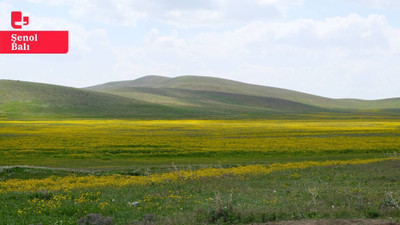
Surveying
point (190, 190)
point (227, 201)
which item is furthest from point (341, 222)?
point (190, 190)

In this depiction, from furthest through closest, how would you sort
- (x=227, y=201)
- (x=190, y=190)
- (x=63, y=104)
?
(x=63, y=104), (x=190, y=190), (x=227, y=201)

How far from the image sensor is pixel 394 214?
1357cm

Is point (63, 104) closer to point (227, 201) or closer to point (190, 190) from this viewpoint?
point (190, 190)

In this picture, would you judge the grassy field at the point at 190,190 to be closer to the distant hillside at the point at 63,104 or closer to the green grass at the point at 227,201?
the green grass at the point at 227,201

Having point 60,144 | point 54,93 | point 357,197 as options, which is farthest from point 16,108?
point 357,197

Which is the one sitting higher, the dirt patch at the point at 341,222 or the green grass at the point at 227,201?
the dirt patch at the point at 341,222

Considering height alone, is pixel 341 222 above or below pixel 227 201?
above

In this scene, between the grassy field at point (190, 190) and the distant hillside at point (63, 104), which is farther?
the distant hillside at point (63, 104)

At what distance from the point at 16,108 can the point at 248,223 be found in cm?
16073

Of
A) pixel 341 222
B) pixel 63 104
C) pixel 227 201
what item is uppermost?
pixel 63 104

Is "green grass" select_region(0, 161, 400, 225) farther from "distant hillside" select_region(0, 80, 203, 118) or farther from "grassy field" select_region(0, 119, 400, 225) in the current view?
"distant hillside" select_region(0, 80, 203, 118)

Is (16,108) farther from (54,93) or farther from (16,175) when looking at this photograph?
(16,175)

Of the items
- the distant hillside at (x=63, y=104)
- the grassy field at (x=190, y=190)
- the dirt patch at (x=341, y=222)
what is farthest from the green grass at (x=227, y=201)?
the distant hillside at (x=63, y=104)

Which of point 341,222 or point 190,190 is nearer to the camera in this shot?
point 341,222
